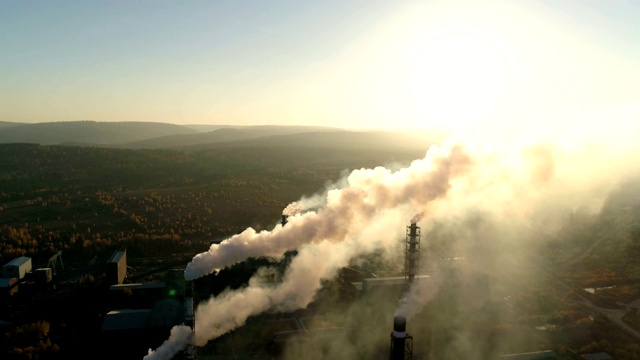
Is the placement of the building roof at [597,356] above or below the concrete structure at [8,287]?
below

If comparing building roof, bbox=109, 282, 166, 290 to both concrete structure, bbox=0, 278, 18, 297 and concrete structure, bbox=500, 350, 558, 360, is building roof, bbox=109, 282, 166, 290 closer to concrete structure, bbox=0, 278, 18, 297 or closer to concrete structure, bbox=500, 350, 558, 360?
concrete structure, bbox=0, 278, 18, 297

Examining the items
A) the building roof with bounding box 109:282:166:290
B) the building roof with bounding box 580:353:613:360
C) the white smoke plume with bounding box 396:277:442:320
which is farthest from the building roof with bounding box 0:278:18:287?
the building roof with bounding box 580:353:613:360

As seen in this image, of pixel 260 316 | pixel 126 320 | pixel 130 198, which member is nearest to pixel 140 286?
pixel 126 320

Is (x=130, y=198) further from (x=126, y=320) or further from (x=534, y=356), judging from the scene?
(x=534, y=356)

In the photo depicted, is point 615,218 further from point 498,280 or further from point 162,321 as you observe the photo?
point 162,321

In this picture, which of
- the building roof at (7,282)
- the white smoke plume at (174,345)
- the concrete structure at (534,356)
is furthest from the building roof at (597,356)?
the building roof at (7,282)

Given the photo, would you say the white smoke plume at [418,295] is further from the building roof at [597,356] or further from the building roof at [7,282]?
the building roof at [7,282]
